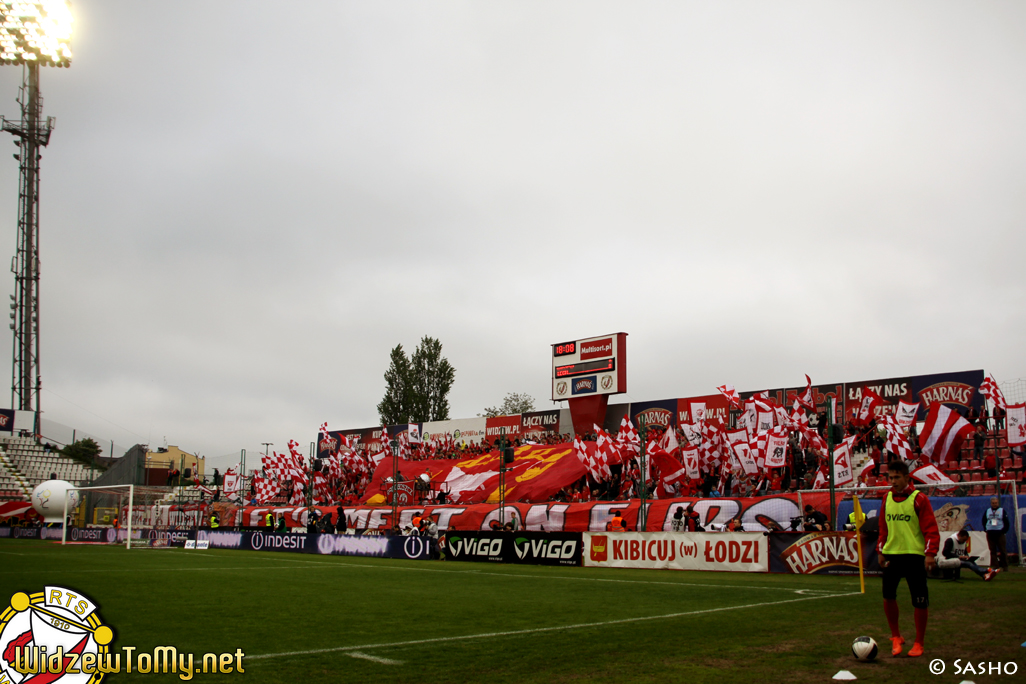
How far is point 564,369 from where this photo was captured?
50469 mm

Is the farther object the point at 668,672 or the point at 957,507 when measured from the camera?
the point at 957,507

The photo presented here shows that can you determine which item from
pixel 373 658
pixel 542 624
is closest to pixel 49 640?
pixel 373 658

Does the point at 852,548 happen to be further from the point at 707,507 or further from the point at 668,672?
the point at 668,672

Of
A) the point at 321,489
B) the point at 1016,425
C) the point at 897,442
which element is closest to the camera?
the point at 1016,425

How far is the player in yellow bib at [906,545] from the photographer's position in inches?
305

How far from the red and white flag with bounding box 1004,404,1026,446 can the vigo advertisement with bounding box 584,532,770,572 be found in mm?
10057

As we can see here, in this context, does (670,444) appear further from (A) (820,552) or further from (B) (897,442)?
A: (A) (820,552)

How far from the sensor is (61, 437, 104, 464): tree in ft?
256

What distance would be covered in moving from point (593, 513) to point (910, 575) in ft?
79.7

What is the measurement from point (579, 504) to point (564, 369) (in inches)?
729

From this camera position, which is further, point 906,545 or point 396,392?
point 396,392

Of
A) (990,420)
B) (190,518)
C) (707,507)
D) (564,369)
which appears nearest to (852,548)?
(707,507)

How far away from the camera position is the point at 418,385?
8350cm

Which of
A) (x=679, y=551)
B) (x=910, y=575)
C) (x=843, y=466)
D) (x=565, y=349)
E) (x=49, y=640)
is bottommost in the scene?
(x=679, y=551)
